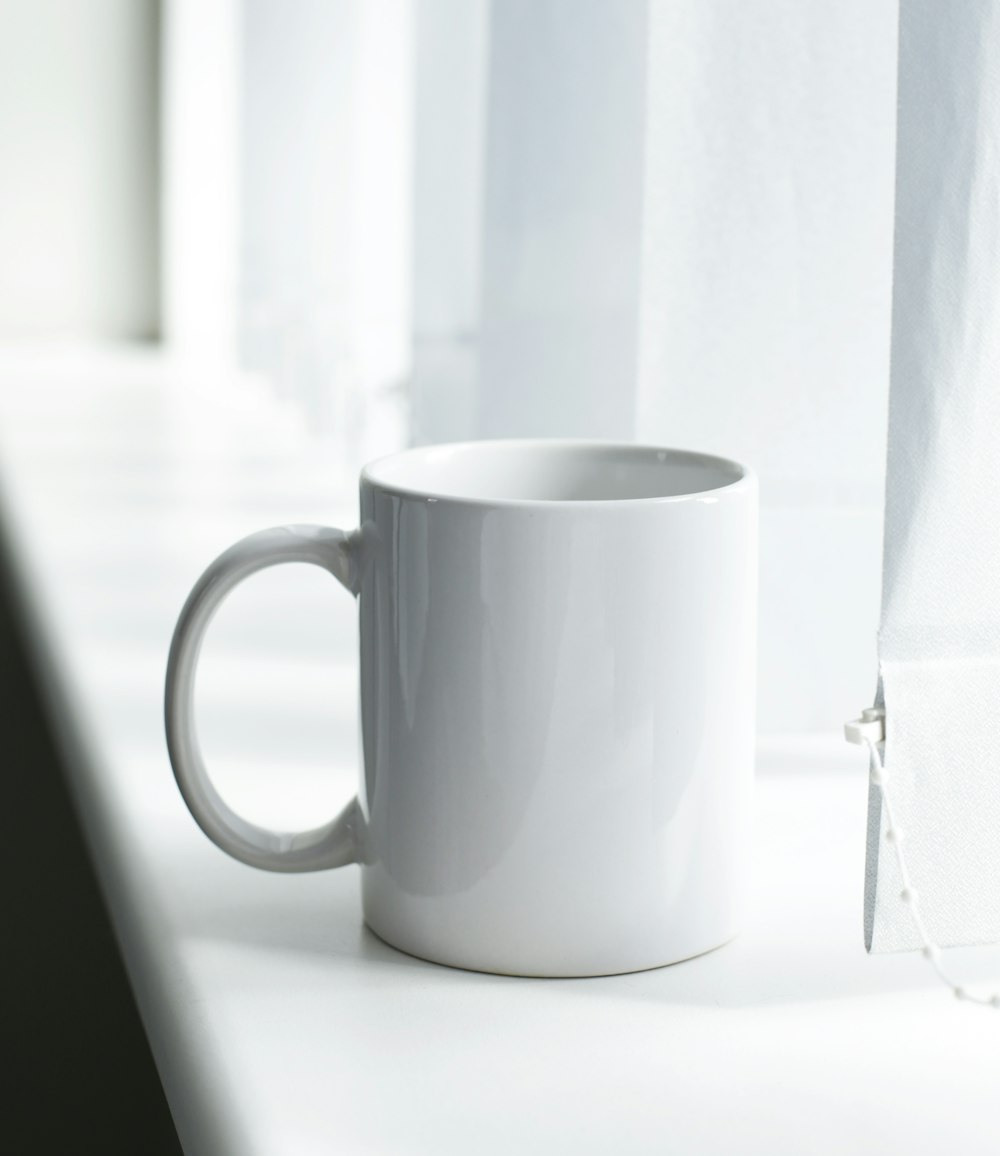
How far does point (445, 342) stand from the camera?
41.0 inches

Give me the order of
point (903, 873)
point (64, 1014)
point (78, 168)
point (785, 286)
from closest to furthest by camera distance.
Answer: point (903, 873)
point (785, 286)
point (64, 1014)
point (78, 168)

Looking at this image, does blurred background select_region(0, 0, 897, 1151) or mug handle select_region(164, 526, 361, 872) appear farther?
blurred background select_region(0, 0, 897, 1151)

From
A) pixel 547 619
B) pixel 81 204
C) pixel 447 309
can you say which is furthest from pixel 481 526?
pixel 81 204

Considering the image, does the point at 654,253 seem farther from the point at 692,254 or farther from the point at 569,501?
the point at 569,501

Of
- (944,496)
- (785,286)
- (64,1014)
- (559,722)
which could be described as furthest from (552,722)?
(64,1014)

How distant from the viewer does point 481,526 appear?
35 cm

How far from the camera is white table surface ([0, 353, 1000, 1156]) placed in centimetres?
31

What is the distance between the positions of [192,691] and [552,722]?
10 centimetres

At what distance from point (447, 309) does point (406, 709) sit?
0.71 meters

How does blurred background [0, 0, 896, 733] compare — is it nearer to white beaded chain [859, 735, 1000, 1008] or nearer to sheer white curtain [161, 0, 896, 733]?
sheer white curtain [161, 0, 896, 733]

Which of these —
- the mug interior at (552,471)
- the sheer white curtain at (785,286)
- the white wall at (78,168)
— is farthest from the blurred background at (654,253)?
the white wall at (78,168)

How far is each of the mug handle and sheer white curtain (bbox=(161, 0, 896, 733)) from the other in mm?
202

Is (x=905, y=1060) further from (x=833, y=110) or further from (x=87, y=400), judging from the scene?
(x=87, y=400)

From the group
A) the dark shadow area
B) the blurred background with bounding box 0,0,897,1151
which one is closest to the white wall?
the blurred background with bounding box 0,0,897,1151
